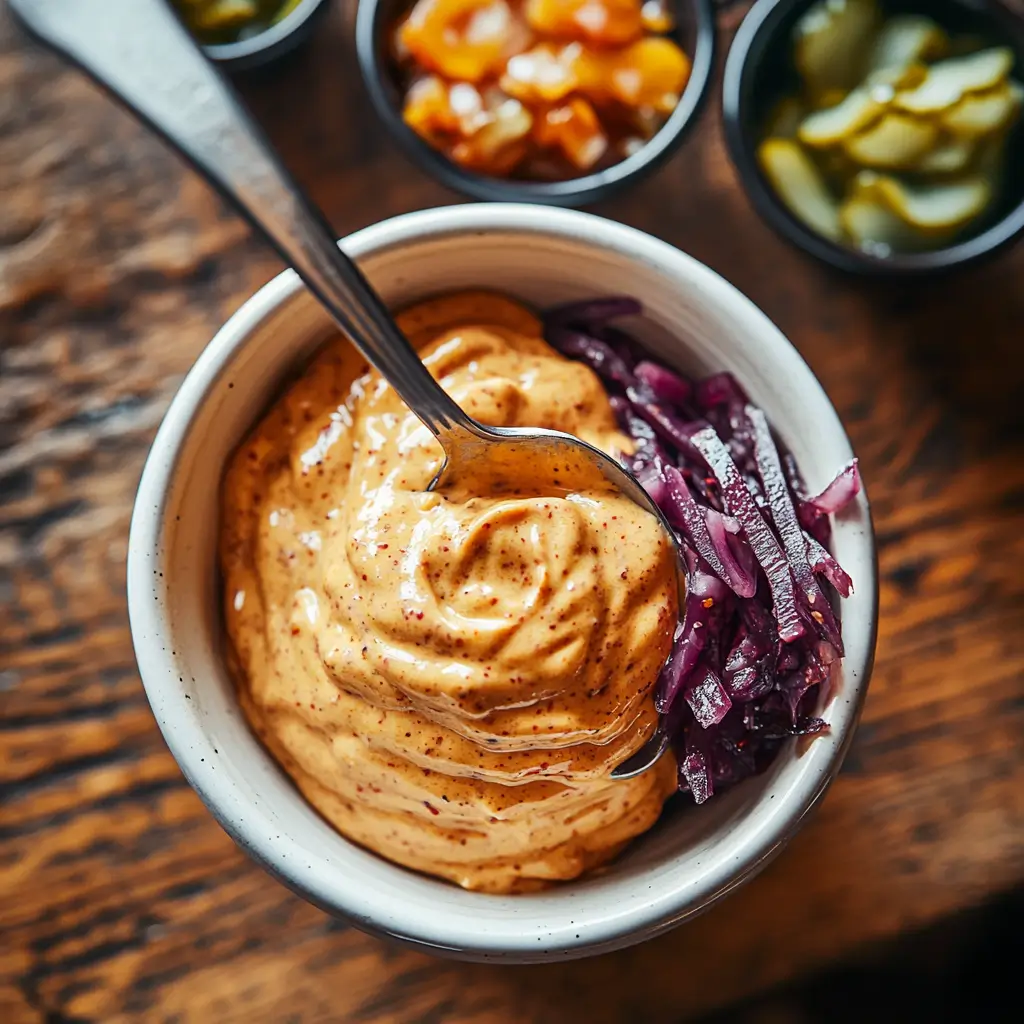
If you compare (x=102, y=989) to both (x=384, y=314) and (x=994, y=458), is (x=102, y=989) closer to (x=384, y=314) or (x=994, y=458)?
(x=384, y=314)

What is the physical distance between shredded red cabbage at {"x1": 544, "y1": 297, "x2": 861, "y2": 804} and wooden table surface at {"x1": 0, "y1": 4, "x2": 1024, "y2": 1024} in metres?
0.54

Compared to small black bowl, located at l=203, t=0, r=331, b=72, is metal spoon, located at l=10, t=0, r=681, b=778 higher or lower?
higher

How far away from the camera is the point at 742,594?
1588mm

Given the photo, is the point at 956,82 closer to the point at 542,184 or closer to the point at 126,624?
the point at 542,184

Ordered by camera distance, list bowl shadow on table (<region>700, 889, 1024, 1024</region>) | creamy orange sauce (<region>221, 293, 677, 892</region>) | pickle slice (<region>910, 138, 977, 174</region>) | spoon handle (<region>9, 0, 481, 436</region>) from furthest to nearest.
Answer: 1. bowl shadow on table (<region>700, 889, 1024, 1024</region>)
2. pickle slice (<region>910, 138, 977, 174</region>)
3. creamy orange sauce (<region>221, 293, 677, 892</region>)
4. spoon handle (<region>9, 0, 481, 436</region>)

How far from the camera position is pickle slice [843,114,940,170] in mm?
→ 2082

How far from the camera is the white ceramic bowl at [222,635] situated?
153 cm

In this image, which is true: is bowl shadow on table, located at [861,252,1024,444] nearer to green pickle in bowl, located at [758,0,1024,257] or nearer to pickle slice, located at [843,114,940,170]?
green pickle in bowl, located at [758,0,1024,257]

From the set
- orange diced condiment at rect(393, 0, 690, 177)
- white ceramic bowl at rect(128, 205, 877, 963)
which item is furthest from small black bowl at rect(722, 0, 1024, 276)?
white ceramic bowl at rect(128, 205, 877, 963)

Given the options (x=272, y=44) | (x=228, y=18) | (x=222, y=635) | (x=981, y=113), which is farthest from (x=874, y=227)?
(x=222, y=635)

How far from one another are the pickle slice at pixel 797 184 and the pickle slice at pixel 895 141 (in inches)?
3.8

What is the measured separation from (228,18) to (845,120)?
114cm

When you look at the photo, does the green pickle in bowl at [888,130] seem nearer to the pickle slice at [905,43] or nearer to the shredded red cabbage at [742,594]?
the pickle slice at [905,43]

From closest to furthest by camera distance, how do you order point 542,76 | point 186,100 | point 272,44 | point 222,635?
point 186,100, point 222,635, point 272,44, point 542,76
